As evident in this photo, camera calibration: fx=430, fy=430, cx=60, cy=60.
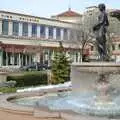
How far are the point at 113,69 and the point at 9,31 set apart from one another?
49.0m

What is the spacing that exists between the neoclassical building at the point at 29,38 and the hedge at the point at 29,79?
2902 cm

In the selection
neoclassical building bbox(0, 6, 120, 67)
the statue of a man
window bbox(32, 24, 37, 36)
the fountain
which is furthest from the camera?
window bbox(32, 24, 37, 36)

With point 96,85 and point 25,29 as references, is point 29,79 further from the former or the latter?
point 25,29

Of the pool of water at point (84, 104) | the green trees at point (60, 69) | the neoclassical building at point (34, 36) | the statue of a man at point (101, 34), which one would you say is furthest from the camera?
the neoclassical building at point (34, 36)

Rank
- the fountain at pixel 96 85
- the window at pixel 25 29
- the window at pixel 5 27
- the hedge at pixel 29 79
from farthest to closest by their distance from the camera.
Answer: the window at pixel 25 29 → the window at pixel 5 27 → the hedge at pixel 29 79 → the fountain at pixel 96 85

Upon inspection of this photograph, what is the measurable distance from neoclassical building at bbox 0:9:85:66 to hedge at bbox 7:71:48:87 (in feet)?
95.2

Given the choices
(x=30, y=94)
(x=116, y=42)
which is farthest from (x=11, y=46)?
(x=30, y=94)

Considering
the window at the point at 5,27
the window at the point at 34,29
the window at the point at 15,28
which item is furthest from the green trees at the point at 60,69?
the window at the point at 34,29

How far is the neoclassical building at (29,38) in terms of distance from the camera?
209ft

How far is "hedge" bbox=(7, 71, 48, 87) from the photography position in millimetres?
30116

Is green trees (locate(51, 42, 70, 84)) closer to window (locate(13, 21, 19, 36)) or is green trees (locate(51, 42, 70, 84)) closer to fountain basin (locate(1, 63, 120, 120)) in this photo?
fountain basin (locate(1, 63, 120, 120))

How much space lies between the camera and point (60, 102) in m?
16.5

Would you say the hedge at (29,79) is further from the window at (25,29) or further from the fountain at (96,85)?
the window at (25,29)

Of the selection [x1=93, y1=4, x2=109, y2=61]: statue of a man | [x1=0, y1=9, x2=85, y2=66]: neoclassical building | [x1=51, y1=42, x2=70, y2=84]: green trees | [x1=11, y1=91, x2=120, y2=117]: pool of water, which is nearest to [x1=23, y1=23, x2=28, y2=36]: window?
[x1=0, y1=9, x2=85, y2=66]: neoclassical building
